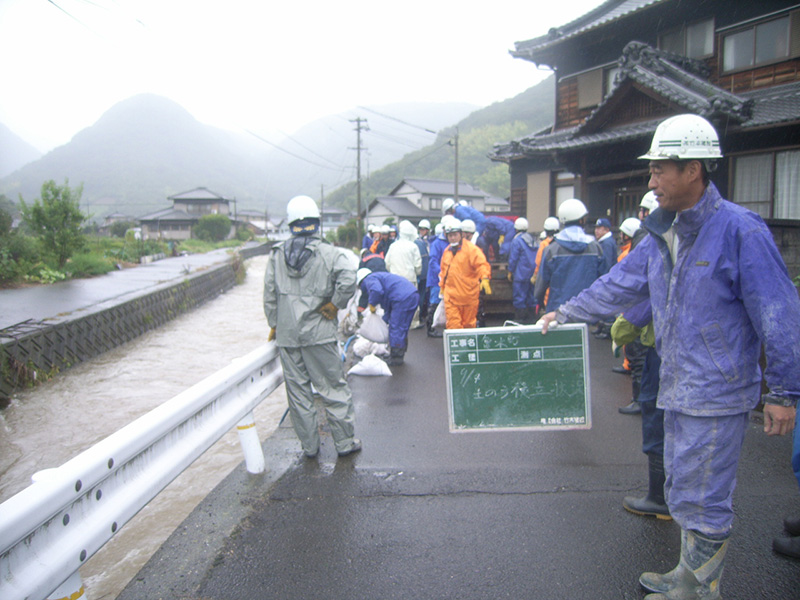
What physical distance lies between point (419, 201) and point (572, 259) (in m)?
44.5

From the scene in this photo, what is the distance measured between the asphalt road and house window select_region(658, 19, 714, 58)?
1080 cm

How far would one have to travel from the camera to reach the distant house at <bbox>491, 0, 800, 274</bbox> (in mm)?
9492

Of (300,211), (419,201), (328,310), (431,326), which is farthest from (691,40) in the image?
(419,201)

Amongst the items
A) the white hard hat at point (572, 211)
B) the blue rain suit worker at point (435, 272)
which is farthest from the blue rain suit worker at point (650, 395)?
the blue rain suit worker at point (435, 272)

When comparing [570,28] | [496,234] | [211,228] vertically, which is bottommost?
[496,234]

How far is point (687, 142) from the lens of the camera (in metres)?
2.15

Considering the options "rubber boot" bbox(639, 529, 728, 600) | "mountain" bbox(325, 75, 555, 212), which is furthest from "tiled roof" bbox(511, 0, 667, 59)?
"mountain" bbox(325, 75, 555, 212)

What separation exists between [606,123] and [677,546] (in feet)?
37.2

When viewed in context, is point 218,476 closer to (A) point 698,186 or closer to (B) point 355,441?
(B) point 355,441

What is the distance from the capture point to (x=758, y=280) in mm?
1995

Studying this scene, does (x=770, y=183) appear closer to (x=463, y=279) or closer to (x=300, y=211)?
(x=463, y=279)

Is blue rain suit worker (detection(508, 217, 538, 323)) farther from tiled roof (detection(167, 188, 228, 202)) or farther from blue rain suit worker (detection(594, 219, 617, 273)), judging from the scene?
tiled roof (detection(167, 188, 228, 202))

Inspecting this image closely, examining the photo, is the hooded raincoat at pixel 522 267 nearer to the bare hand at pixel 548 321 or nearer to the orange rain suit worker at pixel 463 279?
the orange rain suit worker at pixel 463 279

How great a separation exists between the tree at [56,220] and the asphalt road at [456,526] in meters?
14.4
